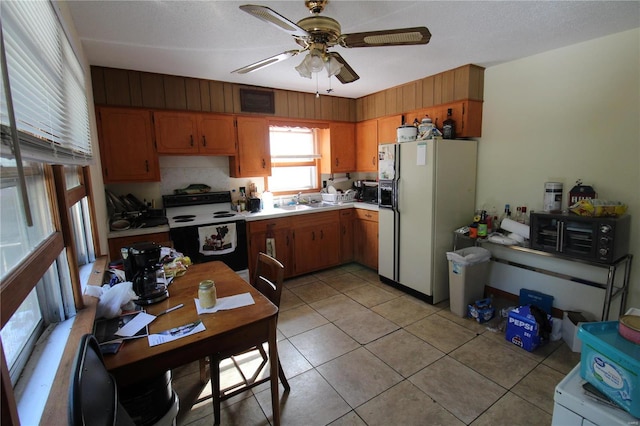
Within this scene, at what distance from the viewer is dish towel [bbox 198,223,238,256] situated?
3246 mm

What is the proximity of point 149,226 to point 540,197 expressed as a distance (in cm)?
388

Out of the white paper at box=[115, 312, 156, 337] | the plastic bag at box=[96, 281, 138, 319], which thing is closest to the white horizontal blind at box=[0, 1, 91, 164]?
the plastic bag at box=[96, 281, 138, 319]

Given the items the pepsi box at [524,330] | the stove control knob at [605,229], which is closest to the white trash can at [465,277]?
the pepsi box at [524,330]

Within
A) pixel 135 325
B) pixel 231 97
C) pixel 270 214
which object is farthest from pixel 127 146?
pixel 135 325

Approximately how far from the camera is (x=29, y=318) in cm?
118

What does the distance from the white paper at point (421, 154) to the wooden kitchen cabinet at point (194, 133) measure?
2.15 metres

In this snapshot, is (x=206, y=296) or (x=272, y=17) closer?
(x=272, y=17)

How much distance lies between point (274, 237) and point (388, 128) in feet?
6.96

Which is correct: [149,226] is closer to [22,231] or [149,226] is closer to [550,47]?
[22,231]

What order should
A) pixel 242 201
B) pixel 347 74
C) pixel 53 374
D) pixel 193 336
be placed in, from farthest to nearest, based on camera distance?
pixel 242 201 < pixel 347 74 < pixel 193 336 < pixel 53 374

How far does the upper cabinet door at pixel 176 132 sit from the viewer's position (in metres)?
3.23

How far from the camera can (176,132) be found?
332cm

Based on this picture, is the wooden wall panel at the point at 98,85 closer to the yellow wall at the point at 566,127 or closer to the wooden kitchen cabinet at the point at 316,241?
→ the wooden kitchen cabinet at the point at 316,241

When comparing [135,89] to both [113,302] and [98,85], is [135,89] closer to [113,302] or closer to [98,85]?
[98,85]
